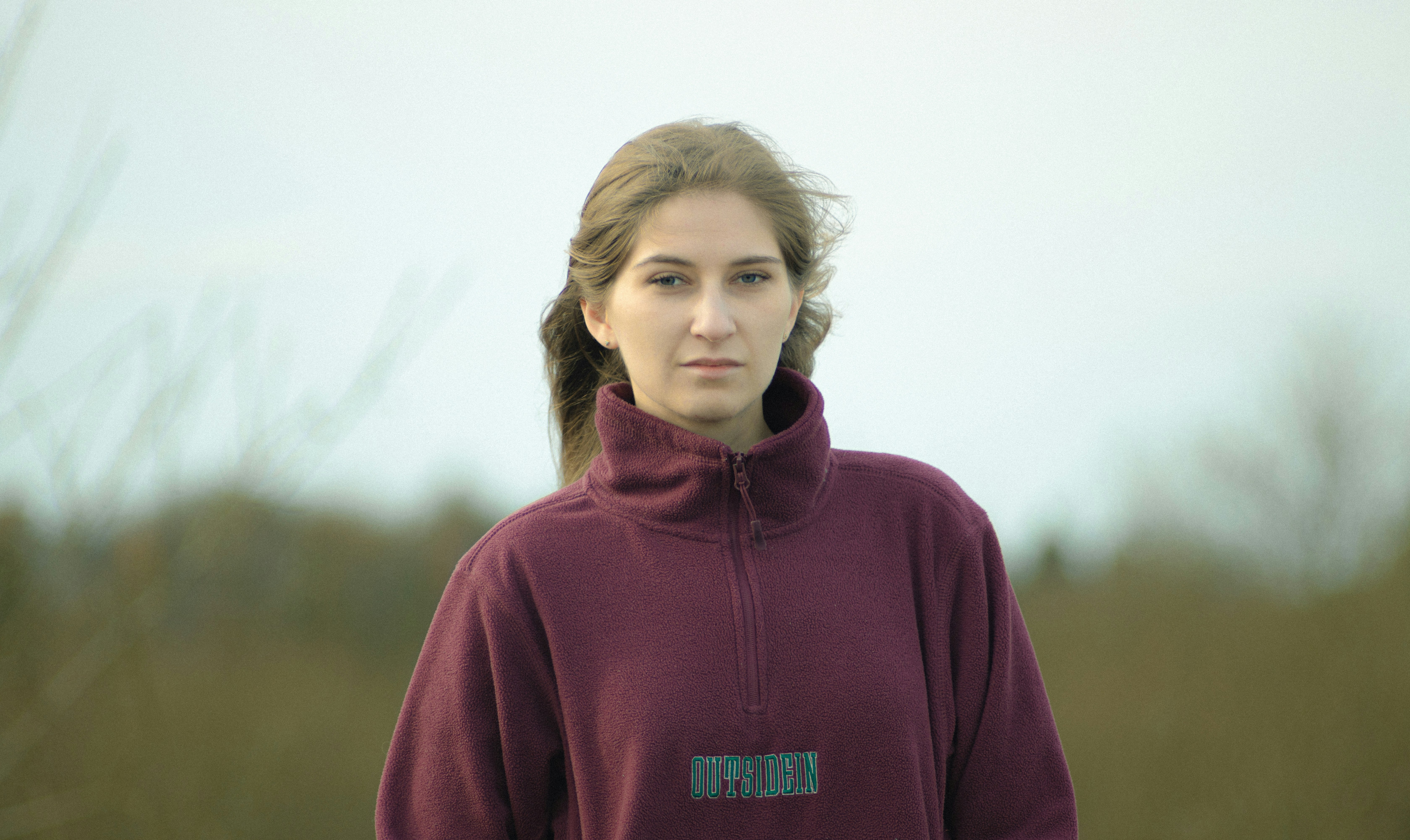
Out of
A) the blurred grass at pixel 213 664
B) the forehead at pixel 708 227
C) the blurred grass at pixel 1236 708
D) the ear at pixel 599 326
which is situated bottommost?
the blurred grass at pixel 1236 708

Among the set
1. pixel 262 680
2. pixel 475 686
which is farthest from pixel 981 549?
pixel 262 680

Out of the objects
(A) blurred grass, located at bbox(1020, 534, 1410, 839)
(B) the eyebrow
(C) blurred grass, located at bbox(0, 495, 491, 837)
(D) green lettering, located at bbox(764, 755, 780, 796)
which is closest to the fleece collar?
(B) the eyebrow

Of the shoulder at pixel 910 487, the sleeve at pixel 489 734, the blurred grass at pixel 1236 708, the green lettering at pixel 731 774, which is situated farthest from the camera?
the blurred grass at pixel 1236 708

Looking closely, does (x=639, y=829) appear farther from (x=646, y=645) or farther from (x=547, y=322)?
(x=547, y=322)

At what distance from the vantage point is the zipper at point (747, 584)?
1.55 meters

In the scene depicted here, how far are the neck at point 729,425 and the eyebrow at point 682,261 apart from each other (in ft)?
0.71

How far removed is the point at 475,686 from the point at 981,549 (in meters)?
0.85

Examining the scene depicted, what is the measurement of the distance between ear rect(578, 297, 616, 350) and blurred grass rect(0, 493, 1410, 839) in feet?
2.00

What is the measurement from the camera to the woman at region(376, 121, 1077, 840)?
1.54 m

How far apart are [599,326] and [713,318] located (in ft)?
1.00

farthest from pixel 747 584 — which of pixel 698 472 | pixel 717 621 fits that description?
pixel 698 472

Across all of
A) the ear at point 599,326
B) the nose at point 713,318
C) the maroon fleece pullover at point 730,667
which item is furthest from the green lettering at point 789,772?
the ear at point 599,326

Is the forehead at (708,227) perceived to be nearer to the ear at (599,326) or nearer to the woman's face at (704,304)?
the woman's face at (704,304)

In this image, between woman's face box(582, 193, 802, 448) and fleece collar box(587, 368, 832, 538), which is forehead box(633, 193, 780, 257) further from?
fleece collar box(587, 368, 832, 538)
